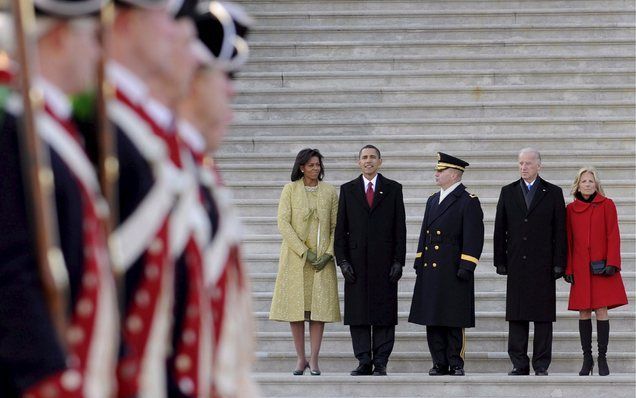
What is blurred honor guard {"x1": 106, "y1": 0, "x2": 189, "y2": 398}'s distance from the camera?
2504 millimetres

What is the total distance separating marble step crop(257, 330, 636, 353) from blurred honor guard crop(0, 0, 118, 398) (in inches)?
355

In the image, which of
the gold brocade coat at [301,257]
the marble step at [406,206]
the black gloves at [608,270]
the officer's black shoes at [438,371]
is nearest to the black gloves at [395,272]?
the gold brocade coat at [301,257]

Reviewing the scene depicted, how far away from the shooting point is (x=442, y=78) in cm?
1459

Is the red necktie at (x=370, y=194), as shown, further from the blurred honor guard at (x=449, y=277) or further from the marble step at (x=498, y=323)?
the marble step at (x=498, y=323)

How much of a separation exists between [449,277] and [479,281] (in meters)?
1.52

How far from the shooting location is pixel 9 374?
221cm

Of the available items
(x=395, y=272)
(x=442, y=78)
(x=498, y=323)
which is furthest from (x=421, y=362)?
(x=442, y=78)

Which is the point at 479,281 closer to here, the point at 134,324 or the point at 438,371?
the point at 438,371

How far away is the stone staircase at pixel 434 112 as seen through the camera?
1163 cm

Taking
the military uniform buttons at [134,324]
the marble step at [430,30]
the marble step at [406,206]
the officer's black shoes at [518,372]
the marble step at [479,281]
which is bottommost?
the officer's black shoes at [518,372]

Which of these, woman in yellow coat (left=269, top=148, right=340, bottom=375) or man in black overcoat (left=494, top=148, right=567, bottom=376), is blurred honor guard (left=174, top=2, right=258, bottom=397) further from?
man in black overcoat (left=494, top=148, right=567, bottom=376)

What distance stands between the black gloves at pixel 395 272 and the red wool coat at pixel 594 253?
114cm

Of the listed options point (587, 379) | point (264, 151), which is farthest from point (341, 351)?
point (264, 151)

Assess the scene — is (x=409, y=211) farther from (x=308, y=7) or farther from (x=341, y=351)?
(x=308, y=7)
